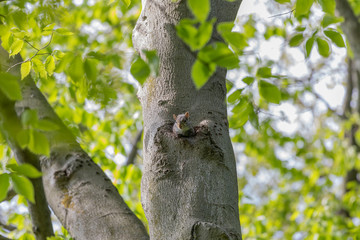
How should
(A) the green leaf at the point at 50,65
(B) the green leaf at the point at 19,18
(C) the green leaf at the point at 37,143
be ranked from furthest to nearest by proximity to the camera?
1. (A) the green leaf at the point at 50,65
2. (B) the green leaf at the point at 19,18
3. (C) the green leaf at the point at 37,143

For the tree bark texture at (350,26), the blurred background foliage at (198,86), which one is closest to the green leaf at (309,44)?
the blurred background foliage at (198,86)

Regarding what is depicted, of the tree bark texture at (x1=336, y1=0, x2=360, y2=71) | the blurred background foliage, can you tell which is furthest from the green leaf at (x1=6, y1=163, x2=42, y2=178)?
the tree bark texture at (x1=336, y1=0, x2=360, y2=71)

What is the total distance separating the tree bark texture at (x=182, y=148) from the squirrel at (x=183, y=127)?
2 cm

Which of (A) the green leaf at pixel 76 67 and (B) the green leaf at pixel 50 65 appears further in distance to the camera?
(B) the green leaf at pixel 50 65

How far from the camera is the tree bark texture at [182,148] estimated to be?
42.7 inches

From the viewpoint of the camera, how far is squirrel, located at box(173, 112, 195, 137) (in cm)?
115

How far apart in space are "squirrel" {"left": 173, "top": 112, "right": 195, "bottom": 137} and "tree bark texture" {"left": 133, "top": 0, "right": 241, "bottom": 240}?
0.06ft

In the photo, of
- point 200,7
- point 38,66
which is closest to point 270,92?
point 200,7

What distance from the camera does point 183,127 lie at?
115 cm

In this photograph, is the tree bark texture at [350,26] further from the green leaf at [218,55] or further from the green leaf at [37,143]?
the green leaf at [37,143]

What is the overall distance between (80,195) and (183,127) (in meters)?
0.56

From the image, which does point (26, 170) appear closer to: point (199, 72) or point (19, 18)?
point (199, 72)

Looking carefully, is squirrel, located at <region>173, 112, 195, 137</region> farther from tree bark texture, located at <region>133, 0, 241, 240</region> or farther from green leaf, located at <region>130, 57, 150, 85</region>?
green leaf, located at <region>130, 57, 150, 85</region>

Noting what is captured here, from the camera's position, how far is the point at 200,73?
2.82 ft
